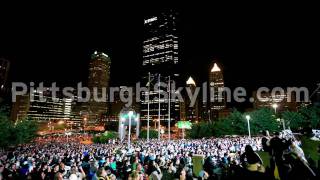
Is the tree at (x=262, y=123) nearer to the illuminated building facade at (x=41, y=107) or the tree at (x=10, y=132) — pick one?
the tree at (x=10, y=132)

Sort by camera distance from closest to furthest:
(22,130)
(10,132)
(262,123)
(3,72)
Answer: (10,132), (22,130), (262,123), (3,72)

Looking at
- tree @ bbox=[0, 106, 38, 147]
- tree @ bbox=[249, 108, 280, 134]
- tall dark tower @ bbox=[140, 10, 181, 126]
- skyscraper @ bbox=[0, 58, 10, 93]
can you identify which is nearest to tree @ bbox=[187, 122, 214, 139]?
tree @ bbox=[249, 108, 280, 134]

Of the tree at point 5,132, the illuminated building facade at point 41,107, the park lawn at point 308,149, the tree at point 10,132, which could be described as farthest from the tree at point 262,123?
the illuminated building facade at point 41,107

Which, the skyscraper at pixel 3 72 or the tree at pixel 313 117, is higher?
the skyscraper at pixel 3 72

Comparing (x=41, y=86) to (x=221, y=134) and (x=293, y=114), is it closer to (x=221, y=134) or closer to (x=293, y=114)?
(x=221, y=134)

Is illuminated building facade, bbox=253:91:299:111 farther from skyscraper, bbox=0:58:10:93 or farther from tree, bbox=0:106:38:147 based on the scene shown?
tree, bbox=0:106:38:147

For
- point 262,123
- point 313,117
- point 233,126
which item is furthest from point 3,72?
point 313,117

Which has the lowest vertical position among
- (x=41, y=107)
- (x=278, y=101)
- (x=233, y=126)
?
(x=233, y=126)

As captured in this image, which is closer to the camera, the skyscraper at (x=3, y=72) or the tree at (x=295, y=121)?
the tree at (x=295, y=121)

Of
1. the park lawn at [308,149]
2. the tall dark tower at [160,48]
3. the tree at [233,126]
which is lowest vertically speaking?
the tree at [233,126]

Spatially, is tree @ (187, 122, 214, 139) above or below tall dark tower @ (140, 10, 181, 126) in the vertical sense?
below

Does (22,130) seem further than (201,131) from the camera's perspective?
No

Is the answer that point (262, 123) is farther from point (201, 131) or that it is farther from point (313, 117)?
point (201, 131)

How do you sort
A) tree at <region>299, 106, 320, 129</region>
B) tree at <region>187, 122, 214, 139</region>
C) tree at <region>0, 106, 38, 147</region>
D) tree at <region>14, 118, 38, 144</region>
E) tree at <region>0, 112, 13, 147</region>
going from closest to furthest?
tree at <region>0, 112, 13, 147</region> < tree at <region>0, 106, 38, 147</region> < tree at <region>14, 118, 38, 144</region> < tree at <region>299, 106, 320, 129</region> < tree at <region>187, 122, 214, 139</region>
